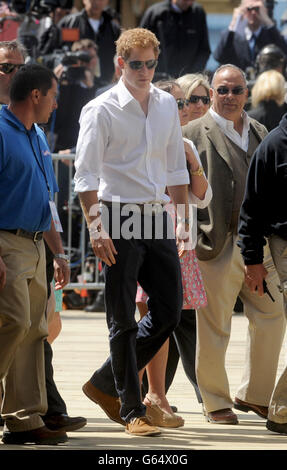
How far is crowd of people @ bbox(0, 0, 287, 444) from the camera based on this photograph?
560 cm

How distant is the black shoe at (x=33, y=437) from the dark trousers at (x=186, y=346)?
1.54 m

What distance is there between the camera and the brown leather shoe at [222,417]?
21.5 feet

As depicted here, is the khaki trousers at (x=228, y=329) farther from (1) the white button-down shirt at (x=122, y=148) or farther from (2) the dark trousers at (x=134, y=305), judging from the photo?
(1) the white button-down shirt at (x=122, y=148)

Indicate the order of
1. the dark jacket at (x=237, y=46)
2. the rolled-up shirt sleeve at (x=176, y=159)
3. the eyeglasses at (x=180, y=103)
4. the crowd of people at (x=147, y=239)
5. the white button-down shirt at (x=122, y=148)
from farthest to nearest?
the dark jacket at (x=237, y=46) < the eyeglasses at (x=180, y=103) < the rolled-up shirt sleeve at (x=176, y=159) < the white button-down shirt at (x=122, y=148) < the crowd of people at (x=147, y=239)

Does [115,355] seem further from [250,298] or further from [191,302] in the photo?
[250,298]

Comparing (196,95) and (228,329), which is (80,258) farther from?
(228,329)

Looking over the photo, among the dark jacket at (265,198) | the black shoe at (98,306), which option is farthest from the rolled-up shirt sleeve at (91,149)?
the black shoe at (98,306)

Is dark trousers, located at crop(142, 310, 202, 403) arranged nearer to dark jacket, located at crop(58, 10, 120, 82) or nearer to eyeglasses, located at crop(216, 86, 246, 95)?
eyeglasses, located at crop(216, 86, 246, 95)

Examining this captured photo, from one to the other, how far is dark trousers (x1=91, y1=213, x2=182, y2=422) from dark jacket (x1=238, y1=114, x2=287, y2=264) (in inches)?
15.7

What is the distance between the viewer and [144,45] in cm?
591

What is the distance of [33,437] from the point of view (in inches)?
221

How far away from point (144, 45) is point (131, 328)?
4.50 ft

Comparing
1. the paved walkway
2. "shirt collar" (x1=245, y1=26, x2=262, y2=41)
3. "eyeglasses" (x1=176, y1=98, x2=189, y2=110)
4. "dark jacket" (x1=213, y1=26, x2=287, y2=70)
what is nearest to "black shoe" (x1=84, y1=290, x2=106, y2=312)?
the paved walkway

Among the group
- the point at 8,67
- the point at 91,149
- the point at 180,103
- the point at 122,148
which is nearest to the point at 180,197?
the point at 122,148
